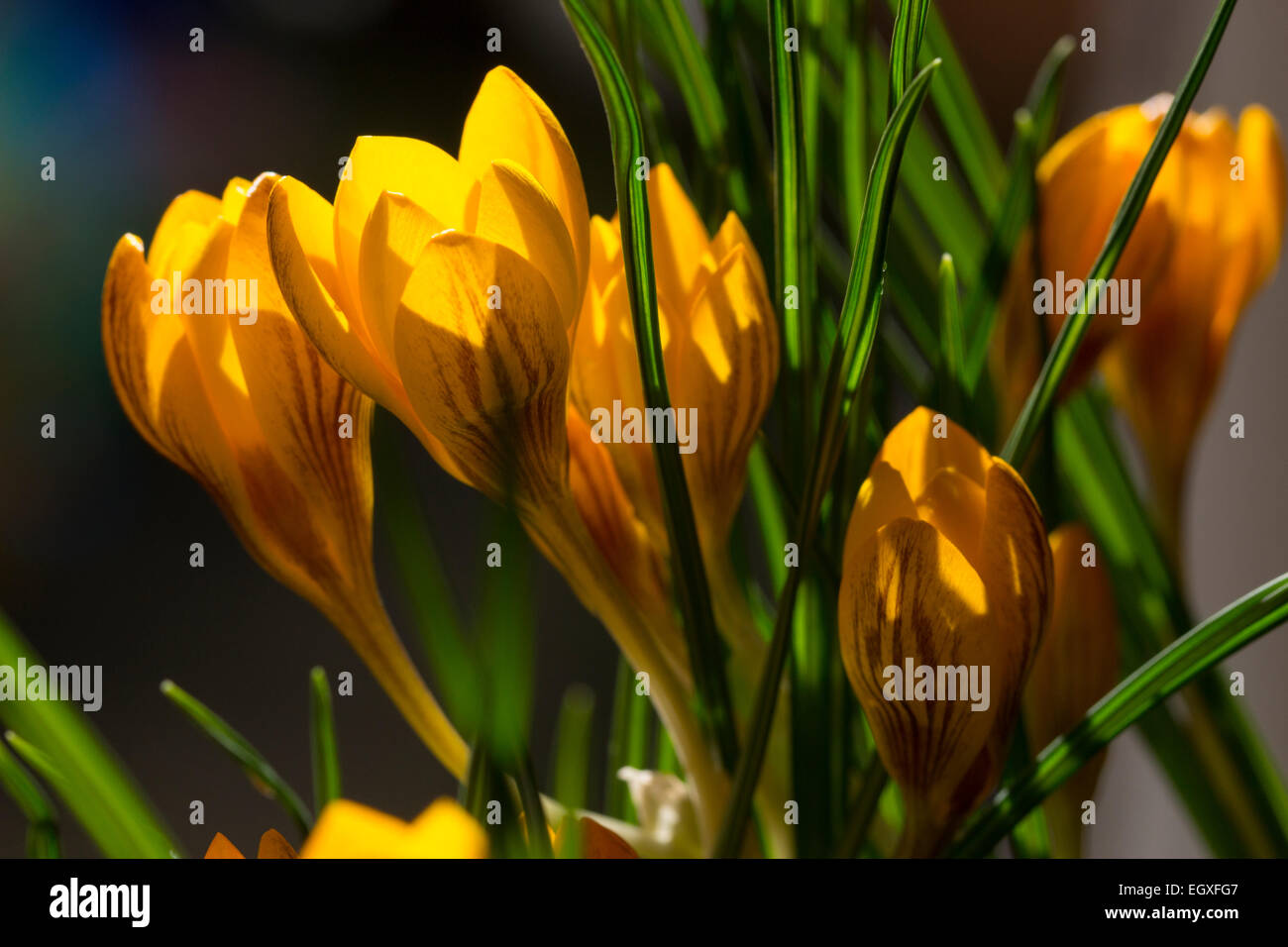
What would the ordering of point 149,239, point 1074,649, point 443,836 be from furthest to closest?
point 149,239 → point 1074,649 → point 443,836

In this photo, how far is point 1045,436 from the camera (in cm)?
24

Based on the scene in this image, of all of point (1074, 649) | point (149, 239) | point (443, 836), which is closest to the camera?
point (443, 836)

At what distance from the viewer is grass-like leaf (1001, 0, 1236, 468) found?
0.19 metres

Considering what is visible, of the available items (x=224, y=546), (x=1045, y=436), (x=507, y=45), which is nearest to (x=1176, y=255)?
(x=1045, y=436)

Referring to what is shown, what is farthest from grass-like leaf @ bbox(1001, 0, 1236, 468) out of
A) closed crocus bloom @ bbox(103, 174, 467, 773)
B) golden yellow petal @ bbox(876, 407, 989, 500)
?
closed crocus bloom @ bbox(103, 174, 467, 773)

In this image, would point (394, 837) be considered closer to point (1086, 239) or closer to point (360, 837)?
point (360, 837)

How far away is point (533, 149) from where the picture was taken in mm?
182

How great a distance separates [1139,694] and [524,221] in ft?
0.45

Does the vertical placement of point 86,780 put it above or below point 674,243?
below

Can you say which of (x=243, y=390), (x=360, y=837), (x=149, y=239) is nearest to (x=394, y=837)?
(x=360, y=837)

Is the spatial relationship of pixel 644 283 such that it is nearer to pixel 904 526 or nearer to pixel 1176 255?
pixel 904 526

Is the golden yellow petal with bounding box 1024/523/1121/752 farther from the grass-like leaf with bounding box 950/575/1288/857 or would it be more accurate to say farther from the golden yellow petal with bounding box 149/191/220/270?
the golden yellow petal with bounding box 149/191/220/270

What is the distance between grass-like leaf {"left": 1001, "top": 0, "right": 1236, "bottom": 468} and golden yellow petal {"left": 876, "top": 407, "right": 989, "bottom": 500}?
26 millimetres

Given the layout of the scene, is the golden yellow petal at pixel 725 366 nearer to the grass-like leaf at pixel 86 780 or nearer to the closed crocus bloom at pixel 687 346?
the closed crocus bloom at pixel 687 346
